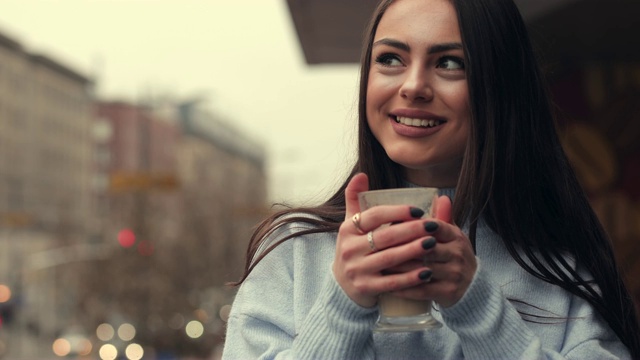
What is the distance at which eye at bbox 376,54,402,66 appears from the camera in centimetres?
196

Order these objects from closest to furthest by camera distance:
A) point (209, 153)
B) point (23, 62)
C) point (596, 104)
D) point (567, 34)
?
point (567, 34) < point (596, 104) < point (23, 62) < point (209, 153)

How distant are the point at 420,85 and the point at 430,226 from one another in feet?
1.23

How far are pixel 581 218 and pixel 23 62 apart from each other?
7599 cm

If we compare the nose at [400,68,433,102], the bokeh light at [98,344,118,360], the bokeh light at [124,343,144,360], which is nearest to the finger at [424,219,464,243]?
the nose at [400,68,433,102]

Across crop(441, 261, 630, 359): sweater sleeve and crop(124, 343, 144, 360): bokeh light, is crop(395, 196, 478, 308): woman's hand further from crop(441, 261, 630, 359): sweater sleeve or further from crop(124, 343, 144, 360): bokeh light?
crop(124, 343, 144, 360): bokeh light

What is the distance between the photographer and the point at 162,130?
9288 centimetres

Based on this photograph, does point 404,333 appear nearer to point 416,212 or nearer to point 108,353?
point 416,212

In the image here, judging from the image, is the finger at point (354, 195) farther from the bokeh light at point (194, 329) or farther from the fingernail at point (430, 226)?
the bokeh light at point (194, 329)

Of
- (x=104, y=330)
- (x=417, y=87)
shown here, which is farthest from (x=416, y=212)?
(x=104, y=330)

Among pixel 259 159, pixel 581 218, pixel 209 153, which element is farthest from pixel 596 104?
pixel 259 159

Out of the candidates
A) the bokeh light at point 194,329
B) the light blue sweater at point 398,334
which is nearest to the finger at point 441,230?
the light blue sweater at point 398,334

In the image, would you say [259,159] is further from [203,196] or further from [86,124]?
[203,196]

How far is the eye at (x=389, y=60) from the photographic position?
1.96 meters

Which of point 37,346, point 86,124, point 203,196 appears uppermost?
point 86,124
